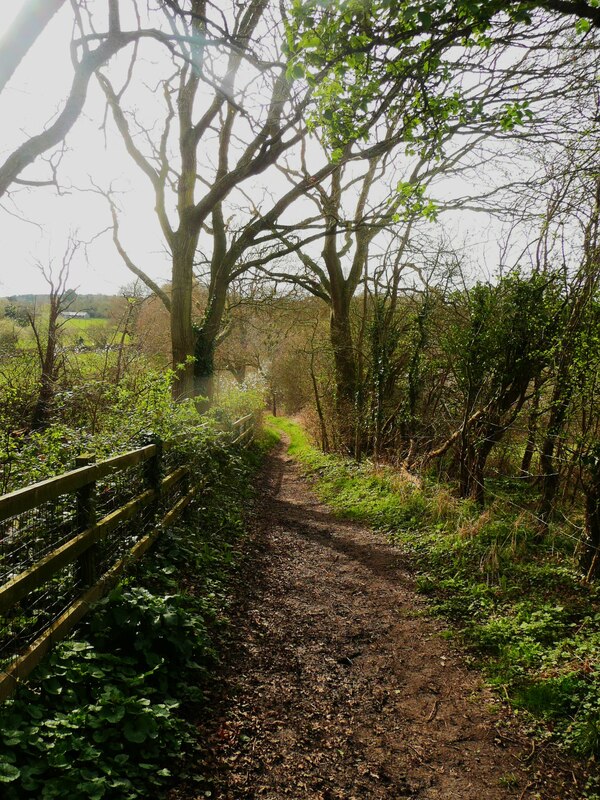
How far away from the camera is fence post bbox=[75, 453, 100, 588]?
369 centimetres

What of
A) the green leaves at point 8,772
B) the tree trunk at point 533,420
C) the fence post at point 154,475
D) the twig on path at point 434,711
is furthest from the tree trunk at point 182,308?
the green leaves at point 8,772

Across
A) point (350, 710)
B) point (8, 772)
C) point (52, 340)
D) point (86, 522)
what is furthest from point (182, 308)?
point (8, 772)

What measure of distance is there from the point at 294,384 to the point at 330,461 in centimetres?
1608

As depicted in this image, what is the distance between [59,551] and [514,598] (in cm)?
439

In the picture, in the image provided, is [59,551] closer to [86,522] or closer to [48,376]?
[86,522]

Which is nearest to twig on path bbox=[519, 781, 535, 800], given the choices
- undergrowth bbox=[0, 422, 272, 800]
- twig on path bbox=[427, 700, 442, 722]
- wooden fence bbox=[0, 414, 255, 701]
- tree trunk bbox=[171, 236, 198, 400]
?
twig on path bbox=[427, 700, 442, 722]

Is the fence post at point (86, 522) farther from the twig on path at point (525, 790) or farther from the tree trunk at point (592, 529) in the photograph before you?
the tree trunk at point (592, 529)

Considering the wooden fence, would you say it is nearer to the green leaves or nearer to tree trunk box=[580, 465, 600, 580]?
the green leaves

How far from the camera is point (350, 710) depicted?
12.0ft

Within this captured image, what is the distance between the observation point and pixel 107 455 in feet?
16.6

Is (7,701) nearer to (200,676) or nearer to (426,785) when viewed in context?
(200,676)

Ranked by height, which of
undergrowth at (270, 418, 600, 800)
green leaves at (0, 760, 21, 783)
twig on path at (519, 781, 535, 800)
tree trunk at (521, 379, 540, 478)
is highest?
tree trunk at (521, 379, 540, 478)

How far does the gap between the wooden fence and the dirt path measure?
1172mm

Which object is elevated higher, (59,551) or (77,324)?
(77,324)
